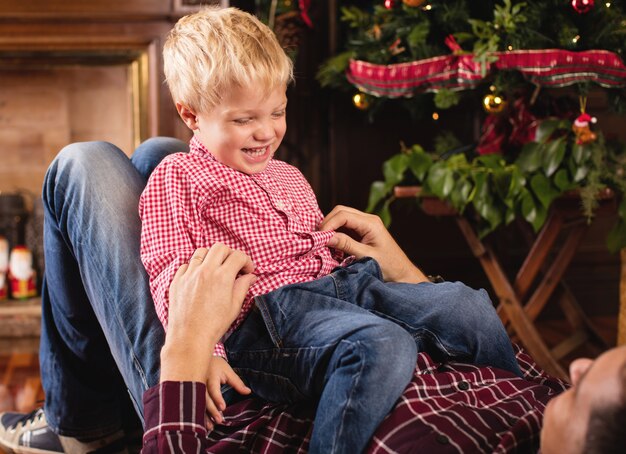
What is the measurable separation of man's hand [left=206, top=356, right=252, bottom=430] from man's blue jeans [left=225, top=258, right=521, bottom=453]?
5cm

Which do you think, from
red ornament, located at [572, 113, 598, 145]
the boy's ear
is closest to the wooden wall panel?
red ornament, located at [572, 113, 598, 145]

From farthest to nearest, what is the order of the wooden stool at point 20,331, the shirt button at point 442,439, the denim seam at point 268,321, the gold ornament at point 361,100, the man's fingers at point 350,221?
1. the wooden stool at point 20,331
2. the gold ornament at point 361,100
3. the man's fingers at point 350,221
4. the denim seam at point 268,321
5. the shirt button at point 442,439

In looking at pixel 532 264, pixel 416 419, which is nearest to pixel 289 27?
pixel 532 264

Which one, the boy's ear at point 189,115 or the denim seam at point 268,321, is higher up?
the boy's ear at point 189,115

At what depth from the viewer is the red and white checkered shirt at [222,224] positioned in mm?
1137

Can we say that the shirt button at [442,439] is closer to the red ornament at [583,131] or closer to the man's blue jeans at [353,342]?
the man's blue jeans at [353,342]

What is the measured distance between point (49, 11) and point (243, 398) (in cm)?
199

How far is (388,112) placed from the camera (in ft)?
9.86

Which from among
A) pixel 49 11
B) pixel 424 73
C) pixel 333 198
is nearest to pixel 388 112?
pixel 333 198

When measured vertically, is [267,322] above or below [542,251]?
above

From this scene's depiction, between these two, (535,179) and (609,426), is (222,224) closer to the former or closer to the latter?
(609,426)

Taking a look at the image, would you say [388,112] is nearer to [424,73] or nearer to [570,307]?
[424,73]

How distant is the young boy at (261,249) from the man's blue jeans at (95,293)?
0.29 ft

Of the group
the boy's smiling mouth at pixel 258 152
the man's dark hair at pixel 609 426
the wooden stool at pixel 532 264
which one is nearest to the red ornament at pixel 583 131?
the wooden stool at pixel 532 264
